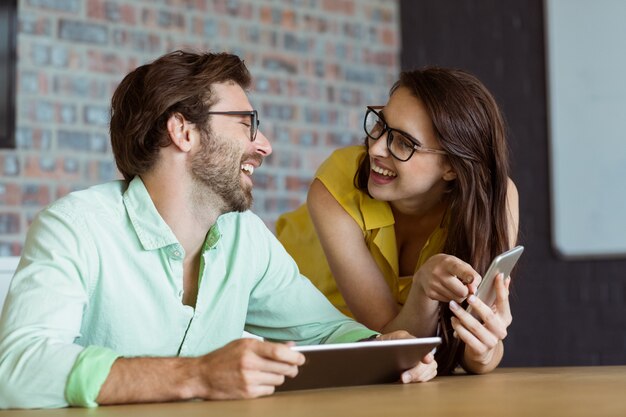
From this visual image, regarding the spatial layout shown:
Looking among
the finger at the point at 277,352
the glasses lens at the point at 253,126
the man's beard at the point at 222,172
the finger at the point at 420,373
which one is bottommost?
the finger at the point at 420,373

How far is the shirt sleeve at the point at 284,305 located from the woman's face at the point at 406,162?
35 centimetres

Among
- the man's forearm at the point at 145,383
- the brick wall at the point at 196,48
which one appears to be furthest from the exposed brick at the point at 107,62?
the man's forearm at the point at 145,383

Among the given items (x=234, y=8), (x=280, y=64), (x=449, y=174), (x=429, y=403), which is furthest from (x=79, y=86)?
(x=429, y=403)

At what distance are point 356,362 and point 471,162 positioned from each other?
0.86m

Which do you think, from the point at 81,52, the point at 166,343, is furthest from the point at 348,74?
the point at 166,343

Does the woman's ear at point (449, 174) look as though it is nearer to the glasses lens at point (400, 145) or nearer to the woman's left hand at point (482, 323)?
the glasses lens at point (400, 145)

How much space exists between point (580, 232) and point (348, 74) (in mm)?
1329

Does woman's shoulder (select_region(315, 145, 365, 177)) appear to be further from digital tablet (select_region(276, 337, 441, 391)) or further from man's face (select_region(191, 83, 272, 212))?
digital tablet (select_region(276, 337, 441, 391))

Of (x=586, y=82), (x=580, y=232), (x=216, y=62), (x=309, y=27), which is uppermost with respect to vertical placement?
(x=309, y=27)

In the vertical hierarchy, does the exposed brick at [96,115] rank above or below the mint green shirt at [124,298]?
above

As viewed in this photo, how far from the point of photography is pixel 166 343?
77.3 inches

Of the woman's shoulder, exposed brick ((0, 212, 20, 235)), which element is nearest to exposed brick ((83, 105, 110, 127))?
exposed brick ((0, 212, 20, 235))

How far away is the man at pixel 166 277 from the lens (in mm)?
1554

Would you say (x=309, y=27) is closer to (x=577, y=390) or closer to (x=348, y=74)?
(x=348, y=74)
